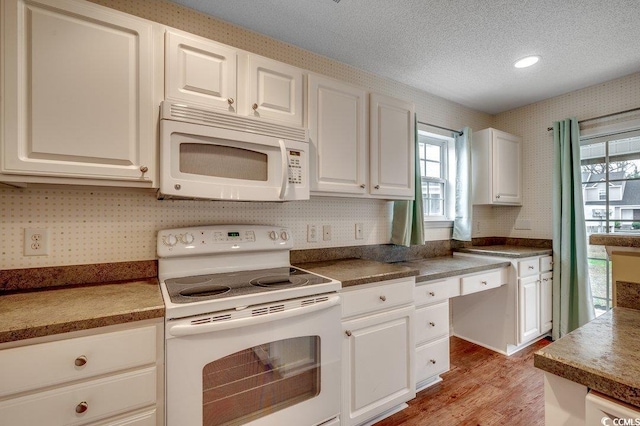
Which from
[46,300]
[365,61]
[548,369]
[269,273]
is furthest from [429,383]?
[365,61]

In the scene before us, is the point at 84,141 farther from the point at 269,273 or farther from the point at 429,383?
the point at 429,383

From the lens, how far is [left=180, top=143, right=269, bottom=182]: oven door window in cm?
138

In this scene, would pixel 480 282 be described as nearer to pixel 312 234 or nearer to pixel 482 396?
pixel 482 396

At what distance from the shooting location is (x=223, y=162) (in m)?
1.46

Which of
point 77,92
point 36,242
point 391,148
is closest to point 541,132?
point 391,148

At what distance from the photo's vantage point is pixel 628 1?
1.63 meters

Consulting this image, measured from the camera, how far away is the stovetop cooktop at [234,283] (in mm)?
1243

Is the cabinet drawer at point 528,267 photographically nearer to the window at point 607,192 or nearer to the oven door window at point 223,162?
the window at point 607,192

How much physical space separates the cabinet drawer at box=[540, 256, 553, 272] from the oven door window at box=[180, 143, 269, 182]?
2733 millimetres

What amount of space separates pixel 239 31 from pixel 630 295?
90.2 inches

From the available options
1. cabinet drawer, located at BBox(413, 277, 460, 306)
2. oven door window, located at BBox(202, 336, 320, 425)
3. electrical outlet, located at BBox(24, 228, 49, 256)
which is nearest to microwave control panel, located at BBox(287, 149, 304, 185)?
oven door window, located at BBox(202, 336, 320, 425)

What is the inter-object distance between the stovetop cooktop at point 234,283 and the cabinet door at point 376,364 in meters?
0.37

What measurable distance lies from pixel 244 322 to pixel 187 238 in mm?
639

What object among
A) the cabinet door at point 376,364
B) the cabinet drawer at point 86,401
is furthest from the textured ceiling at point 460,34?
the cabinet drawer at point 86,401
